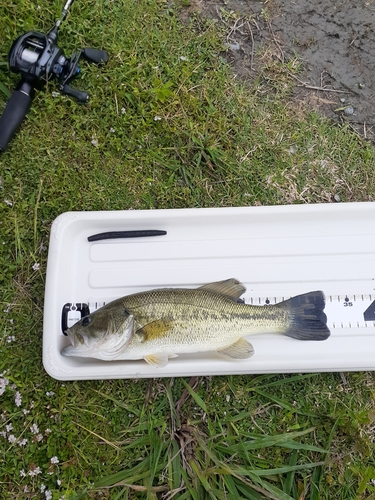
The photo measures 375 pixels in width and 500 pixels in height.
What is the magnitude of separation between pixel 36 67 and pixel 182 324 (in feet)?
6.99

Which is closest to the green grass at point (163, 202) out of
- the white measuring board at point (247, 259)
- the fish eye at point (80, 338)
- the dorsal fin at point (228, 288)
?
the white measuring board at point (247, 259)

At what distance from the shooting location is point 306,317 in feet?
8.53

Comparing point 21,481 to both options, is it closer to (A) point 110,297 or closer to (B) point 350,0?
(A) point 110,297

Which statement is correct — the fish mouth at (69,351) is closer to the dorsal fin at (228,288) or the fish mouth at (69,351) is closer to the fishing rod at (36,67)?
the dorsal fin at (228,288)

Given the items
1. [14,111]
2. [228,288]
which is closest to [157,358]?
[228,288]

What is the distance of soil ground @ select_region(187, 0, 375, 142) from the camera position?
133 inches

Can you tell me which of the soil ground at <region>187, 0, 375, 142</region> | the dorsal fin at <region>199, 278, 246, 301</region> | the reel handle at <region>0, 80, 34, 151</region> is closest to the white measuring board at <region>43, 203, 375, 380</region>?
the dorsal fin at <region>199, 278, 246, 301</region>

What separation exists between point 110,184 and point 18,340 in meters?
1.34

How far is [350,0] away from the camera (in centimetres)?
346

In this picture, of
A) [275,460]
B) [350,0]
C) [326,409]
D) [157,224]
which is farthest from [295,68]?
[275,460]

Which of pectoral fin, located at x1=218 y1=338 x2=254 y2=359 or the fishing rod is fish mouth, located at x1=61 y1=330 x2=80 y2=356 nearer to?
pectoral fin, located at x1=218 y1=338 x2=254 y2=359

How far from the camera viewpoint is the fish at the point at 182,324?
2.40 metres

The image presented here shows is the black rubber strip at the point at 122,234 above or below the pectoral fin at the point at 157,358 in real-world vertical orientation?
above

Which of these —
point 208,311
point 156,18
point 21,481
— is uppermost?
point 156,18
